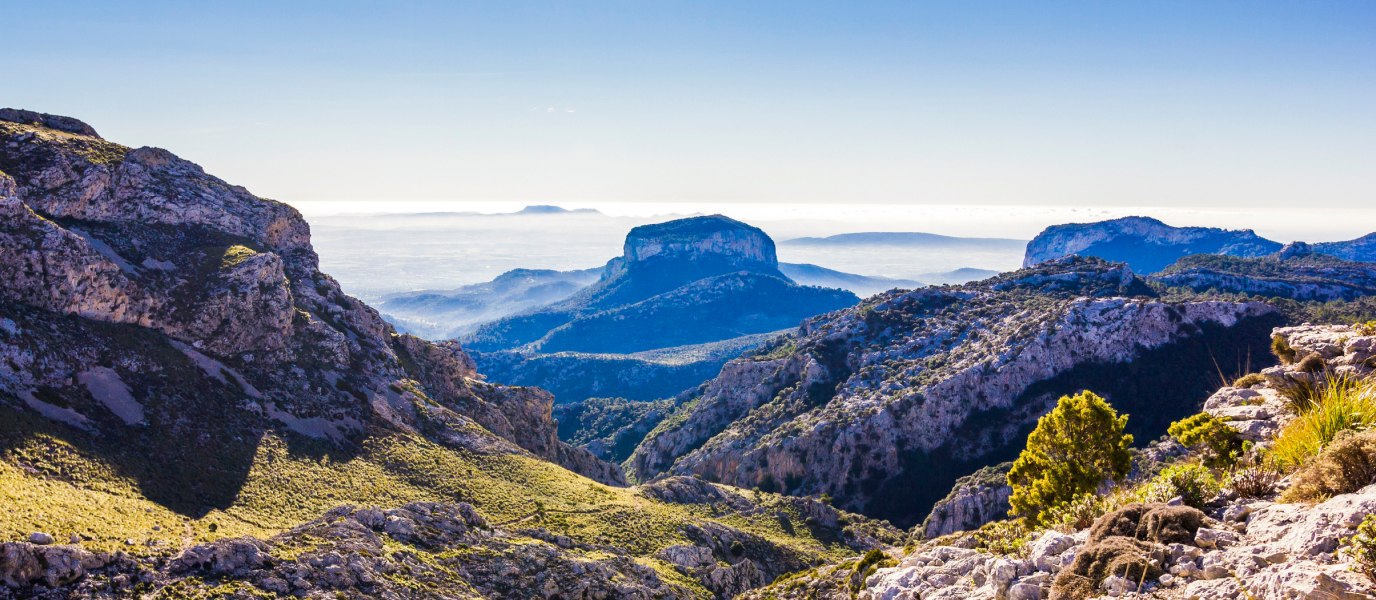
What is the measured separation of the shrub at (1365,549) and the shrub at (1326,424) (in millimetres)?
5630

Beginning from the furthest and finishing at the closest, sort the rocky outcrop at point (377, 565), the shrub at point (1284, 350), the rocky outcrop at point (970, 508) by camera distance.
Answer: the rocky outcrop at point (970, 508) < the shrub at point (1284, 350) < the rocky outcrop at point (377, 565)

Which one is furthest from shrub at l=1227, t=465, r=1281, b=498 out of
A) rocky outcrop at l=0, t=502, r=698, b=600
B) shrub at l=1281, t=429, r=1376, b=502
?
rocky outcrop at l=0, t=502, r=698, b=600

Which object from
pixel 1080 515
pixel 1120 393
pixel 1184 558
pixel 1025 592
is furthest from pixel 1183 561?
pixel 1120 393

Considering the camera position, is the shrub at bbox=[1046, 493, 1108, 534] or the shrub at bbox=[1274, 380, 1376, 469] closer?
the shrub at bbox=[1274, 380, 1376, 469]

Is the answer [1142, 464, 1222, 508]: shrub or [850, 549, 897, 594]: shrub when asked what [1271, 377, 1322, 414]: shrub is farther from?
[850, 549, 897, 594]: shrub

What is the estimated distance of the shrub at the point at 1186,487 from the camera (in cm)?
1827

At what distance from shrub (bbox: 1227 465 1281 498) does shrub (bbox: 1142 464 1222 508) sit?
0.46 metres

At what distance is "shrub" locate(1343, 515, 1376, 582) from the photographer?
1098cm

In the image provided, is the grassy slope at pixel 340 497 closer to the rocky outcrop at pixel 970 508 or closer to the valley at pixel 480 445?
the valley at pixel 480 445

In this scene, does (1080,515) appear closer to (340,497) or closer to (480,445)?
(340,497)

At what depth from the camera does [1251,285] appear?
156m

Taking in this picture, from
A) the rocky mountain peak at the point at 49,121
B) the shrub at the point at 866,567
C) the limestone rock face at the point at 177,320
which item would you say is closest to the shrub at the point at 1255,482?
the shrub at the point at 866,567

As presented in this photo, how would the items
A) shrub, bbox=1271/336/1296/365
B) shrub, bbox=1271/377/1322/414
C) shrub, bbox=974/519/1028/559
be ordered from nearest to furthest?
shrub, bbox=974/519/1028/559, shrub, bbox=1271/377/1322/414, shrub, bbox=1271/336/1296/365

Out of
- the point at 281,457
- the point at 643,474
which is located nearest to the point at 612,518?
the point at 281,457
